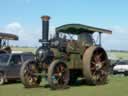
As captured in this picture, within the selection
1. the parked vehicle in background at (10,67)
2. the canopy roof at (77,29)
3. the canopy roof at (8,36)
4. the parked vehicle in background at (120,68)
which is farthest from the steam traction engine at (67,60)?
the parked vehicle in background at (120,68)

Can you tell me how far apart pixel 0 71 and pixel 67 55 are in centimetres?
425

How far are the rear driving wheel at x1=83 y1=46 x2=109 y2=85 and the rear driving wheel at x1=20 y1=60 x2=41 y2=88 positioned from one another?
7.48 feet

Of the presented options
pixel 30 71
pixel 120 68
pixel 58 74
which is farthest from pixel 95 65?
pixel 120 68

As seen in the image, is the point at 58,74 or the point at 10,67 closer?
the point at 58,74

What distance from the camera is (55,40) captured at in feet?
57.2

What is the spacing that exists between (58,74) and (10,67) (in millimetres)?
4918

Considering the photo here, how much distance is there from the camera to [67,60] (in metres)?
17.9

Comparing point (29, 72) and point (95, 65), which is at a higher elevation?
point (95, 65)

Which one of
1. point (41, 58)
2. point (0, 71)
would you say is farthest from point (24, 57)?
point (41, 58)

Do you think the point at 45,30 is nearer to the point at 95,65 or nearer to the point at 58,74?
the point at 58,74

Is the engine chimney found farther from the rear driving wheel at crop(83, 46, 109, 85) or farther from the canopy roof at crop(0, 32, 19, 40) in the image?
the canopy roof at crop(0, 32, 19, 40)

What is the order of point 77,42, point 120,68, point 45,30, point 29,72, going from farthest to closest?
point 120,68 → point 77,42 → point 29,72 → point 45,30

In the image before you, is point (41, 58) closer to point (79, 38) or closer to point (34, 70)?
point (34, 70)

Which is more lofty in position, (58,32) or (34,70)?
(58,32)
